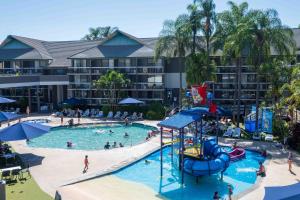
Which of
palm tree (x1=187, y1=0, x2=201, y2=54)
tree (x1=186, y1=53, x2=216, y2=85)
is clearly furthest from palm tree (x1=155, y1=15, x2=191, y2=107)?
tree (x1=186, y1=53, x2=216, y2=85)

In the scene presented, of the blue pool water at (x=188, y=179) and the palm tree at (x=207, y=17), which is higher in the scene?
the palm tree at (x=207, y=17)

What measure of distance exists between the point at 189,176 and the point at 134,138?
45.5 ft

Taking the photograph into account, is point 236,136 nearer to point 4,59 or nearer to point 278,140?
point 278,140

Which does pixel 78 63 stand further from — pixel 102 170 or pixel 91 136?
pixel 102 170

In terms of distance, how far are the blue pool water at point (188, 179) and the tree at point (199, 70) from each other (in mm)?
13089

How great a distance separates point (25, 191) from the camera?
2055cm

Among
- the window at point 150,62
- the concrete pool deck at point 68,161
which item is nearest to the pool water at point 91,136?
the concrete pool deck at point 68,161

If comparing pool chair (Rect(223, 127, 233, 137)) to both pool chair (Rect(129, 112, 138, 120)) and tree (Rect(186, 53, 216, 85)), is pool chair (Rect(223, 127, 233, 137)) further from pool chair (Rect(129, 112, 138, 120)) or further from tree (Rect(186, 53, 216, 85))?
pool chair (Rect(129, 112, 138, 120))

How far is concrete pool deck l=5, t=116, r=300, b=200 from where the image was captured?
69.9 feet

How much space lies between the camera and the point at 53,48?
65250 millimetres

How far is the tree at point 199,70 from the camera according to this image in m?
40.7

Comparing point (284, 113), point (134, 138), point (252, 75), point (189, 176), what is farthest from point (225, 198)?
point (252, 75)

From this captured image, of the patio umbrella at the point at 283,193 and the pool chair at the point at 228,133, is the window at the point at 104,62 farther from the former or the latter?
the patio umbrella at the point at 283,193

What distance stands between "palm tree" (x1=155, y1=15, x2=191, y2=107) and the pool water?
7096 mm
